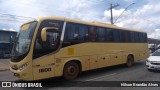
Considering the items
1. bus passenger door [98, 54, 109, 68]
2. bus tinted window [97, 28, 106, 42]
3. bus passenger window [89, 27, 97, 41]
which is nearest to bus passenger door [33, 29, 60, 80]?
bus passenger window [89, 27, 97, 41]

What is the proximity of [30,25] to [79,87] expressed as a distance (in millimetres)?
3739

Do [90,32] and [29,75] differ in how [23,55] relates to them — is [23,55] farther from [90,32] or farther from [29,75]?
[90,32]

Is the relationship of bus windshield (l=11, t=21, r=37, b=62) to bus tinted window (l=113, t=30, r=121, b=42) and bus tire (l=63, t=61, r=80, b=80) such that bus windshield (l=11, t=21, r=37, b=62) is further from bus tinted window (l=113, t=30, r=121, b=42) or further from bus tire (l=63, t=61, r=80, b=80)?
bus tinted window (l=113, t=30, r=121, b=42)

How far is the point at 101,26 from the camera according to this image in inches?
510

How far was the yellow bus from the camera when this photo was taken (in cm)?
880

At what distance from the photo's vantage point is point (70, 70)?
34.0ft

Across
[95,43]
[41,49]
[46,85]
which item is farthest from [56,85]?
[95,43]

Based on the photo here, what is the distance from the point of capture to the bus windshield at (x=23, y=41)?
348 inches

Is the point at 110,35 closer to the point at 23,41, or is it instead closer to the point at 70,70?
the point at 70,70

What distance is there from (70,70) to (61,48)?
4.31 ft

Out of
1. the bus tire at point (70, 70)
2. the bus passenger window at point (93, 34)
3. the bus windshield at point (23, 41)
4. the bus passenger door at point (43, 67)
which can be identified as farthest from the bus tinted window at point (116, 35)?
the bus windshield at point (23, 41)

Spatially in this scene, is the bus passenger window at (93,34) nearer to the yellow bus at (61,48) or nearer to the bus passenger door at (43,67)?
the yellow bus at (61,48)

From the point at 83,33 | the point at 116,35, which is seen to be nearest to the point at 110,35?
the point at 116,35

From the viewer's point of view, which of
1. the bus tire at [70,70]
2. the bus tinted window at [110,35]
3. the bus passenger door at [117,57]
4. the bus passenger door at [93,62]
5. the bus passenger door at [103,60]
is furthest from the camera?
the bus passenger door at [117,57]
